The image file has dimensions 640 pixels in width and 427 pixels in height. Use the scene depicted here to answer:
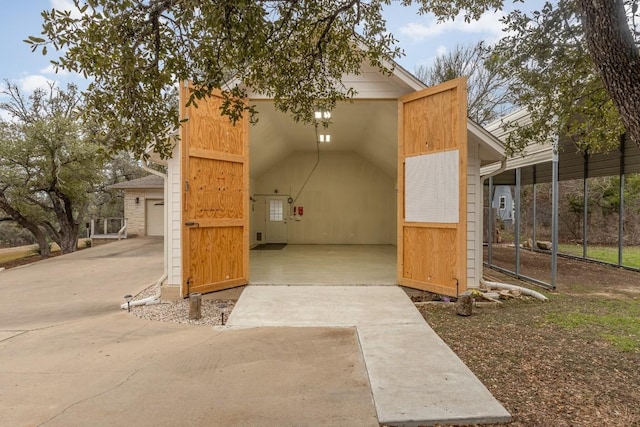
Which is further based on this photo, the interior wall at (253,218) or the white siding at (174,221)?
the interior wall at (253,218)

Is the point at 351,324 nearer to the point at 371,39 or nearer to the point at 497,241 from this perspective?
the point at 371,39

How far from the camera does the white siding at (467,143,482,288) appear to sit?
513cm

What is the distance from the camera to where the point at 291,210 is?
12234 millimetres

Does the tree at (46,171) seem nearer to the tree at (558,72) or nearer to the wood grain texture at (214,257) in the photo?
the wood grain texture at (214,257)

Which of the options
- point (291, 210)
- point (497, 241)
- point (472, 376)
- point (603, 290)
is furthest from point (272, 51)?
point (497, 241)

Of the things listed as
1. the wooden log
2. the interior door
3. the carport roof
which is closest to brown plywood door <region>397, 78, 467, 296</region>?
the carport roof

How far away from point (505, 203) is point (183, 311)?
17.0 meters

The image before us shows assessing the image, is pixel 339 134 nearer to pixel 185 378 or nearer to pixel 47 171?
pixel 185 378

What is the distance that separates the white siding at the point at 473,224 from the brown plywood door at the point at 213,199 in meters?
3.28

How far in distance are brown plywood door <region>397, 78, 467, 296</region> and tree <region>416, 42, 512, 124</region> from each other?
1126 cm

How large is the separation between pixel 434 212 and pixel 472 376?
2.69 m

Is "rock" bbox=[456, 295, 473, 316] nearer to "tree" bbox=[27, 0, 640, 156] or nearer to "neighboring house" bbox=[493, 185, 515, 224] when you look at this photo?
"tree" bbox=[27, 0, 640, 156]

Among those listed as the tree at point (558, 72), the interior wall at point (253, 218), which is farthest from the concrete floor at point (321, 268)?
the tree at point (558, 72)

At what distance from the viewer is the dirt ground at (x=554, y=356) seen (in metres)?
2.14
